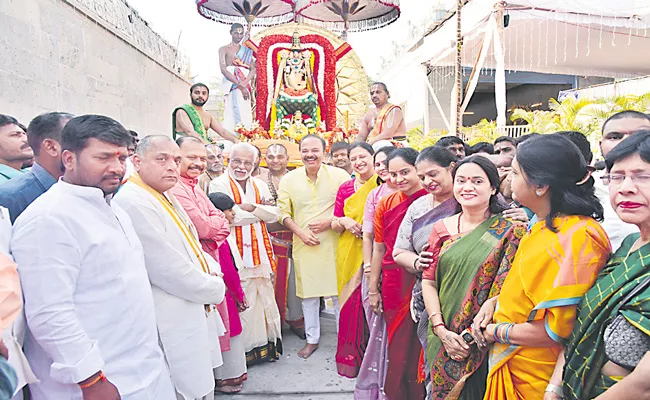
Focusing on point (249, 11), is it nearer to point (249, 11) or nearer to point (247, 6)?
point (249, 11)

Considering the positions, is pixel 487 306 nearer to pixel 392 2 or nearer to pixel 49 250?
pixel 49 250

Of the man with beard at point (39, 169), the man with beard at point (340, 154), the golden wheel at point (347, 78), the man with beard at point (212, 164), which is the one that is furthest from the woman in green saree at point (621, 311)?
the golden wheel at point (347, 78)

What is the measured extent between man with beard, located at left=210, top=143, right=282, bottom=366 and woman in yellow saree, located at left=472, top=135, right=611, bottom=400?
91.7 inches

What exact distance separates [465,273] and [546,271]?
483 mm

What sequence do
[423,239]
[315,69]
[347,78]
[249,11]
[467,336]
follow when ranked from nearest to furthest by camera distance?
1. [467,336]
2. [423,239]
3. [315,69]
4. [249,11]
5. [347,78]

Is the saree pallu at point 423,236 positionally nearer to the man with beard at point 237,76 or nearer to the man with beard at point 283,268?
the man with beard at point 283,268

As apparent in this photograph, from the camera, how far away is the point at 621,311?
1.19 m

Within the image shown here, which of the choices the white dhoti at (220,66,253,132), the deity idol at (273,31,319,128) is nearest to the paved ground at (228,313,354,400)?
the deity idol at (273,31,319,128)

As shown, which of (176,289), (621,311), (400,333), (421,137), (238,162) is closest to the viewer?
(621,311)

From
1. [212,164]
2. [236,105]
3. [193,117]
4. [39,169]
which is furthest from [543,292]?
[236,105]

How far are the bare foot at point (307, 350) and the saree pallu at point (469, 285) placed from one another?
1.96m

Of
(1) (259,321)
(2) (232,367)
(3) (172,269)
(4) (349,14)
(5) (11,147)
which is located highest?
(4) (349,14)

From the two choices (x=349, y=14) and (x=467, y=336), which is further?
(x=349, y=14)

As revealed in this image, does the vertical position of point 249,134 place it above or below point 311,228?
above
